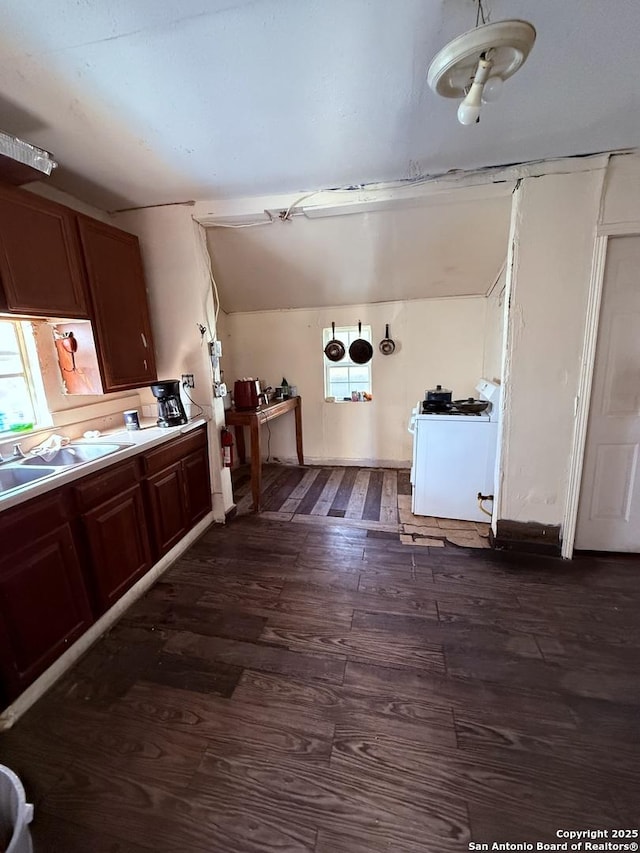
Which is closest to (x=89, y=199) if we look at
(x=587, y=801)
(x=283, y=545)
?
(x=283, y=545)

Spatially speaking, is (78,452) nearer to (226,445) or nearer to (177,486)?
(177,486)

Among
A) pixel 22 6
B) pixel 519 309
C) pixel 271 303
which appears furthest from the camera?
pixel 271 303

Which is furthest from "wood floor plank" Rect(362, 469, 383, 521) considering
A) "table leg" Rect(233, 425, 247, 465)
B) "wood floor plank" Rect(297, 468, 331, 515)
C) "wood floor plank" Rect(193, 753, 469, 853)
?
"wood floor plank" Rect(193, 753, 469, 853)

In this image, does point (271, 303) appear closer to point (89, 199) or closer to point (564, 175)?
point (89, 199)

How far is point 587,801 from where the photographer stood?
1035mm

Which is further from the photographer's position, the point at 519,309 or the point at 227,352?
the point at 227,352

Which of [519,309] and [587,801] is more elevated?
[519,309]

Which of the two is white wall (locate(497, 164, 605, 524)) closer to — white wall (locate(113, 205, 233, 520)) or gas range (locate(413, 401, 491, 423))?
gas range (locate(413, 401, 491, 423))

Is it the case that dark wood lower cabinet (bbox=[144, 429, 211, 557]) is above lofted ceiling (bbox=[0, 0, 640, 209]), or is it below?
below

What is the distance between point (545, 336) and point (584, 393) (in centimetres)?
43

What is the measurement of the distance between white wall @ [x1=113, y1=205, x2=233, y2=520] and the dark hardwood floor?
4.86 feet

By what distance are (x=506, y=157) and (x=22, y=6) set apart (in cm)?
214

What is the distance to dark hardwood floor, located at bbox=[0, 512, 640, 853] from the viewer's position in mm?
1011

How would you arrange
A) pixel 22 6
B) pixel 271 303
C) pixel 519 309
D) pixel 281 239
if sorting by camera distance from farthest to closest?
1. pixel 271 303
2. pixel 281 239
3. pixel 519 309
4. pixel 22 6
